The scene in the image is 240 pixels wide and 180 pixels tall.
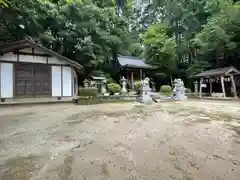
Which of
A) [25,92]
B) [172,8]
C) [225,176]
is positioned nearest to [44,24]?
[25,92]

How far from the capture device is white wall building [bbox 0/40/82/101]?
9.71 metres

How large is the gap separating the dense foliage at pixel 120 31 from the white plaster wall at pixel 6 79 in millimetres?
2530

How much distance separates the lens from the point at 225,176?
221cm

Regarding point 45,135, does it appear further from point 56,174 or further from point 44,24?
point 44,24

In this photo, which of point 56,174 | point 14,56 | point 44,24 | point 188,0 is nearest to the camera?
point 56,174

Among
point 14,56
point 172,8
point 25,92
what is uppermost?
point 172,8

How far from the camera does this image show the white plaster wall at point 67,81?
11203 millimetres

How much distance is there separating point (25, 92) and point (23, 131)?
681cm

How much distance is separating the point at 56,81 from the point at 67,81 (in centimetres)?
63

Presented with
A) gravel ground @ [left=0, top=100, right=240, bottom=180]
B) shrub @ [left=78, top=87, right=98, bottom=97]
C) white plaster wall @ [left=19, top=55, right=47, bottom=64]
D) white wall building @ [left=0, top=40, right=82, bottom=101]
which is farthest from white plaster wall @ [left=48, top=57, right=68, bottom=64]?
gravel ground @ [left=0, top=100, right=240, bottom=180]

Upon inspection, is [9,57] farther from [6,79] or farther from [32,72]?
[32,72]

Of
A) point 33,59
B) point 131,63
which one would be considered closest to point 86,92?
point 33,59

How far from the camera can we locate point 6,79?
9.74 m

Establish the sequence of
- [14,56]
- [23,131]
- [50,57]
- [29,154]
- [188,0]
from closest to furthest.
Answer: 1. [29,154]
2. [23,131]
3. [14,56]
4. [50,57]
5. [188,0]
